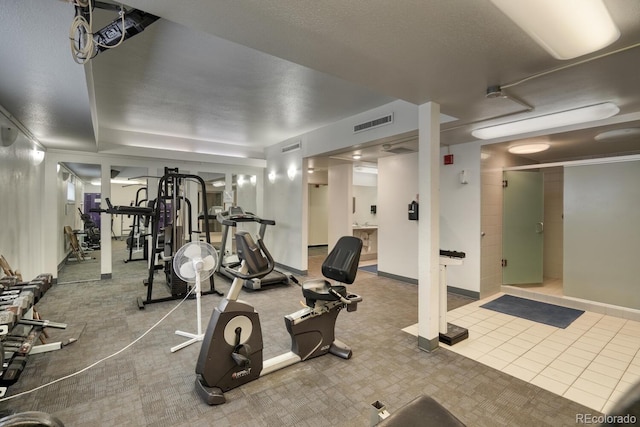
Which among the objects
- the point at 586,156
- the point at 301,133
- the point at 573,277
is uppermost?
the point at 301,133

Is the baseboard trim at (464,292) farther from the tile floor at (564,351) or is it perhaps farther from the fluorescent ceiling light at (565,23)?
the fluorescent ceiling light at (565,23)

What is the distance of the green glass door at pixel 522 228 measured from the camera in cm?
504

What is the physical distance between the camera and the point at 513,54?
2.06 meters

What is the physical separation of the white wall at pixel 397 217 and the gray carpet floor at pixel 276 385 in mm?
1982

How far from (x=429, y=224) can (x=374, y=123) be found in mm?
1919

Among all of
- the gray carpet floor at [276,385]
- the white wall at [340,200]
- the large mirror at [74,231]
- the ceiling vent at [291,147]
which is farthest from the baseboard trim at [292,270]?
the large mirror at [74,231]

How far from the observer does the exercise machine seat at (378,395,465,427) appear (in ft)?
3.55

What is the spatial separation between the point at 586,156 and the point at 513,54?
479cm

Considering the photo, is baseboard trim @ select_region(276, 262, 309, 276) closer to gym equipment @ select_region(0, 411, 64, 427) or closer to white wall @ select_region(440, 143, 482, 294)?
white wall @ select_region(440, 143, 482, 294)

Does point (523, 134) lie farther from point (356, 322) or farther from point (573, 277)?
point (356, 322)

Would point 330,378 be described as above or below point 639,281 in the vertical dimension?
below

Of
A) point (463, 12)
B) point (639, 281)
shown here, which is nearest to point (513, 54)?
point (463, 12)

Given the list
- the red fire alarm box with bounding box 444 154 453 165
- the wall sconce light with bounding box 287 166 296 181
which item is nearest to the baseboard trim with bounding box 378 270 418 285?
the red fire alarm box with bounding box 444 154 453 165

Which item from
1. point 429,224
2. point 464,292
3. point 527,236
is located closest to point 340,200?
point 464,292
